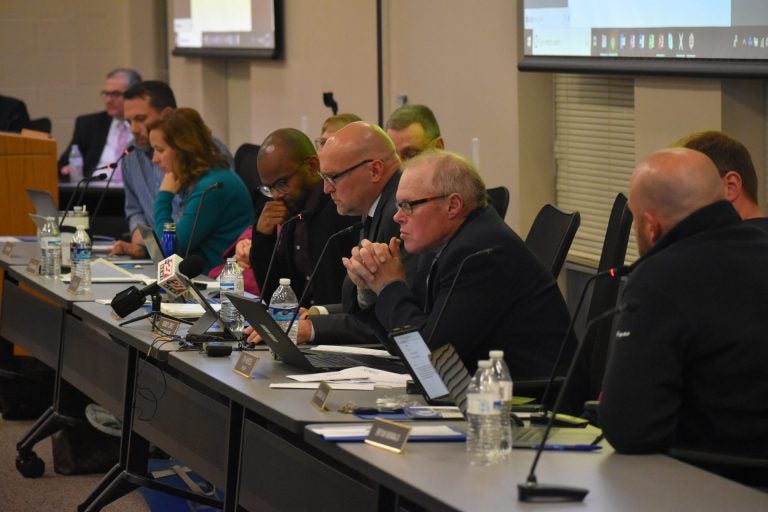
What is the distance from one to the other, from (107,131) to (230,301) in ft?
18.1

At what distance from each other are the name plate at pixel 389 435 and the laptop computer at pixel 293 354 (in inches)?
28.1

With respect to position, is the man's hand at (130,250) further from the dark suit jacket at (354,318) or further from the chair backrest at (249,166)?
the dark suit jacket at (354,318)

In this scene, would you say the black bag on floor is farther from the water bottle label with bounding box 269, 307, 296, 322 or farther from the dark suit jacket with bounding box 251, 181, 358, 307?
the water bottle label with bounding box 269, 307, 296, 322

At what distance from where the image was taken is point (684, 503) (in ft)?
6.93

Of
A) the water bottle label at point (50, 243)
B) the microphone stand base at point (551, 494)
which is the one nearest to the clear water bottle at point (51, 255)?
the water bottle label at point (50, 243)

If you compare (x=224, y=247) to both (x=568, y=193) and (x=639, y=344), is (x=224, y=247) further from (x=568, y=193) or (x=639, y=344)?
(x=639, y=344)

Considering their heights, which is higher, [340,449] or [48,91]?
[48,91]

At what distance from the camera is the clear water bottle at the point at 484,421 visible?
2350 millimetres

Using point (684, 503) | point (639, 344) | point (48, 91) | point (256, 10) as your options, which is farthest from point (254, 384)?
point (48, 91)

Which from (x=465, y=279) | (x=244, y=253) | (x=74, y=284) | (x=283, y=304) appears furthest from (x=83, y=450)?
(x=465, y=279)

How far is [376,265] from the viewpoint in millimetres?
3305

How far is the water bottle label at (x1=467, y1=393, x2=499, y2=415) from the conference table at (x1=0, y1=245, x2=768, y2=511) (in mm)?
96

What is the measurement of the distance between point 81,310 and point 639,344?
247 cm

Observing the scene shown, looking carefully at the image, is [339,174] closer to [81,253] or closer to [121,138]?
[81,253]
